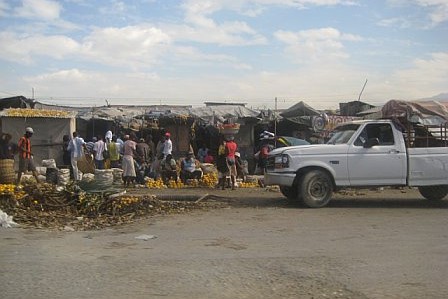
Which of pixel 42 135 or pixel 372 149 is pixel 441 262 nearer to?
pixel 372 149

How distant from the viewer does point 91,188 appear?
38.8ft

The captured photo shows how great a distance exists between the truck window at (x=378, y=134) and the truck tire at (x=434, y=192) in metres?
2.05

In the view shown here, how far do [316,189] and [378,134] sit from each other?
2075mm

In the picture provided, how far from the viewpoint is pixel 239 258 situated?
23.7 feet

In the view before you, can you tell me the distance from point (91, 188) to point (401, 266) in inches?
290

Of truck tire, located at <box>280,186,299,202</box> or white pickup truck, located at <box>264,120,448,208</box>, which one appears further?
truck tire, located at <box>280,186,299,202</box>

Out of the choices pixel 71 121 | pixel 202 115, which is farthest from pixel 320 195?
pixel 71 121

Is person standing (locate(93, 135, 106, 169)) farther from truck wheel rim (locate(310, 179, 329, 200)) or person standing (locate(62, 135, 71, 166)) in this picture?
truck wheel rim (locate(310, 179, 329, 200))

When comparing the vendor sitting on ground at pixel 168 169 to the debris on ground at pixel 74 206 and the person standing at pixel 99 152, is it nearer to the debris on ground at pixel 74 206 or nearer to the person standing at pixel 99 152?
the person standing at pixel 99 152

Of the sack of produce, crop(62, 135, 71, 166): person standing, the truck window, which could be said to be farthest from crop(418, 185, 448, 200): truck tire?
the sack of produce

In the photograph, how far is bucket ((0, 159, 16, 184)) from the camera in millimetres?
14039

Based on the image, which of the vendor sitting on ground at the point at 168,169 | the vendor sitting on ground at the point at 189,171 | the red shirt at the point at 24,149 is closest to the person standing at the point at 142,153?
the vendor sitting on ground at the point at 168,169

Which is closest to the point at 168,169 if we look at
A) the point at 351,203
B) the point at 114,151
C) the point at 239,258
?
the point at 114,151

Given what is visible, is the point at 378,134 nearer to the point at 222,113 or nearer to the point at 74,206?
the point at 74,206
